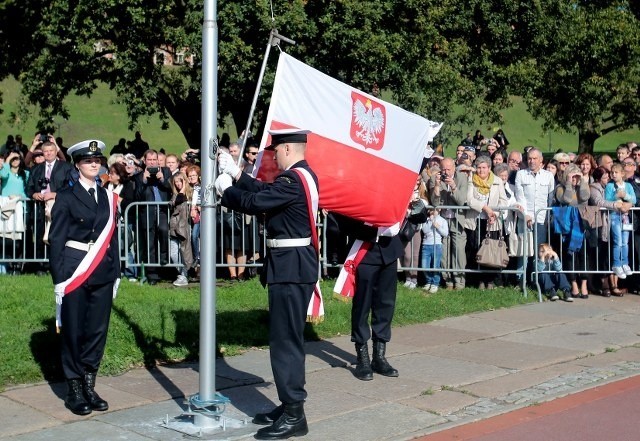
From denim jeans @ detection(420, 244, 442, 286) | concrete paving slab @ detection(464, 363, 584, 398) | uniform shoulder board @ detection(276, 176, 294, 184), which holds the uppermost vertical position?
uniform shoulder board @ detection(276, 176, 294, 184)

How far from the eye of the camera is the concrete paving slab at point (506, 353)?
9055 mm

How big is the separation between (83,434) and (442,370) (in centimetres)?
333

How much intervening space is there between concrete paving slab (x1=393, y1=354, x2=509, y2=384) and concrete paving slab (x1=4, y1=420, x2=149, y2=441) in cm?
268

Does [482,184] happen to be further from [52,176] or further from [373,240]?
[52,176]

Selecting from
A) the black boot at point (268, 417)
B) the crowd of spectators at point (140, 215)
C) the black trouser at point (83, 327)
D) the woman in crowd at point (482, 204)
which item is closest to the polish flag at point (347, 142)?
the black trouser at point (83, 327)

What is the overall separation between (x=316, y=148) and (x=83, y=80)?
15347 mm

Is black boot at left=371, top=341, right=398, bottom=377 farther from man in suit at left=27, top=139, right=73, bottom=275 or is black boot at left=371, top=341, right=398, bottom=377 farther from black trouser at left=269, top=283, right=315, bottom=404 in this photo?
man in suit at left=27, top=139, right=73, bottom=275

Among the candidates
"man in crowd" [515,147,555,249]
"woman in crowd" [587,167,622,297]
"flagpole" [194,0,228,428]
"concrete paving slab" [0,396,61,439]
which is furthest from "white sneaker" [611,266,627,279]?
"concrete paving slab" [0,396,61,439]

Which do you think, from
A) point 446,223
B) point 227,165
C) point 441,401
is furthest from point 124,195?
point 227,165

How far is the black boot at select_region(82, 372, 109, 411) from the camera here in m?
7.18

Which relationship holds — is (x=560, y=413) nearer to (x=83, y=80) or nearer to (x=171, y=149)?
(x=83, y=80)

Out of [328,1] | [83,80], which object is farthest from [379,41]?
[83,80]

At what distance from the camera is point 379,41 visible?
65.8ft

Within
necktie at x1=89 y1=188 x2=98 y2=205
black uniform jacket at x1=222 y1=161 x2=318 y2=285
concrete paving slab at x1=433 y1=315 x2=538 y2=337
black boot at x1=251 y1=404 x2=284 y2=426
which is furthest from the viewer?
concrete paving slab at x1=433 y1=315 x2=538 y2=337
